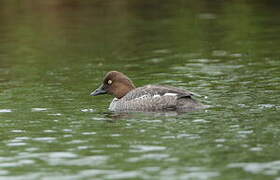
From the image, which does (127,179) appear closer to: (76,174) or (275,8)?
(76,174)

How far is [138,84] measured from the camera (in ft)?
62.6

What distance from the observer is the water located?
37.0ft

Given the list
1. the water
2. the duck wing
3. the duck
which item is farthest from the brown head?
the duck wing

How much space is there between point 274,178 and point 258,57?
39.0 ft

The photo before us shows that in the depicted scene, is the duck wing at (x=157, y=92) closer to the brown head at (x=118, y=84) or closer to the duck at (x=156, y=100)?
the duck at (x=156, y=100)

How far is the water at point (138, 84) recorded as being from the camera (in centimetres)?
1127

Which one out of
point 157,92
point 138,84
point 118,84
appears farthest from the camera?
point 138,84

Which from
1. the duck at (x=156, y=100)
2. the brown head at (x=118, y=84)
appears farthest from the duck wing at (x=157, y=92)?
the brown head at (x=118, y=84)

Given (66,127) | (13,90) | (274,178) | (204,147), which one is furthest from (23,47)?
(274,178)

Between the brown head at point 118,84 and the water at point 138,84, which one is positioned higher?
the brown head at point 118,84

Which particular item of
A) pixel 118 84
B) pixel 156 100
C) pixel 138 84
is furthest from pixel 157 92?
pixel 138 84

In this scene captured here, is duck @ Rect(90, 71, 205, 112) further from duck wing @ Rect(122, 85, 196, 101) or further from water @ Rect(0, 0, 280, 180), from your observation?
water @ Rect(0, 0, 280, 180)

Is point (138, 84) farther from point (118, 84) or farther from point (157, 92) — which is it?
point (157, 92)

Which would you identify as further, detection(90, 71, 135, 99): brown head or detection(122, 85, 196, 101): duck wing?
detection(90, 71, 135, 99): brown head
